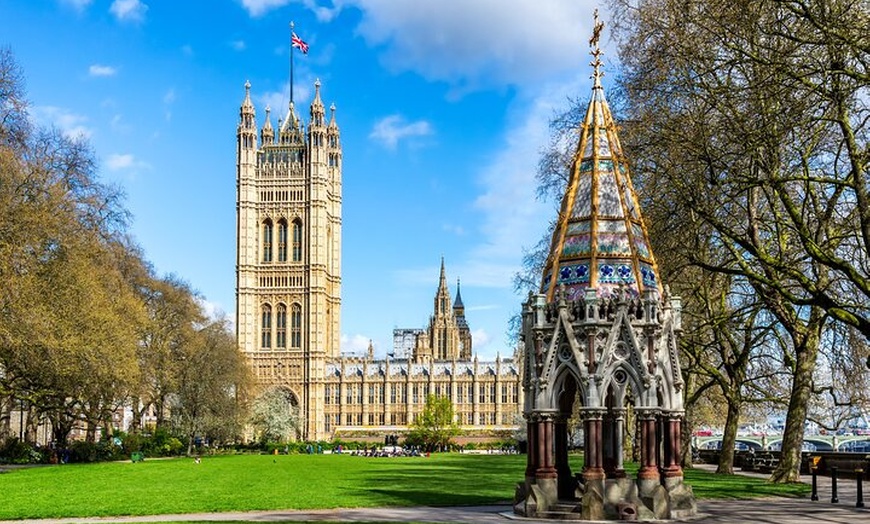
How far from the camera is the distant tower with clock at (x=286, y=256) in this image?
141 m

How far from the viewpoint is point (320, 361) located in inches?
5581

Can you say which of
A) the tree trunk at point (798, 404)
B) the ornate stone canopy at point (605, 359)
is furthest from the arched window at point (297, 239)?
the ornate stone canopy at point (605, 359)

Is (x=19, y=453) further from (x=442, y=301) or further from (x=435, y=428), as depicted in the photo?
(x=442, y=301)

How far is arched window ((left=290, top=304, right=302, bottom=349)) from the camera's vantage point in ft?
468

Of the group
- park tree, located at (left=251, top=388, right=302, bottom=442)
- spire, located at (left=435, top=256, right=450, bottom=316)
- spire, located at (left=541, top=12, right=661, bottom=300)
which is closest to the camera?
spire, located at (left=541, top=12, right=661, bottom=300)

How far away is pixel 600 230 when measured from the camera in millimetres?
20516

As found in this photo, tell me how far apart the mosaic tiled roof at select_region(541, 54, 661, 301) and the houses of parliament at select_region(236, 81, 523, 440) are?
119 m

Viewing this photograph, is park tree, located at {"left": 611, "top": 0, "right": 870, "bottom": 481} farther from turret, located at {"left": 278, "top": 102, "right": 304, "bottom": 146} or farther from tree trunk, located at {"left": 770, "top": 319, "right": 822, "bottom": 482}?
turret, located at {"left": 278, "top": 102, "right": 304, "bottom": 146}

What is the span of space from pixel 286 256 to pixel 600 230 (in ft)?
413

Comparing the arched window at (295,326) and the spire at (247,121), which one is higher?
the spire at (247,121)

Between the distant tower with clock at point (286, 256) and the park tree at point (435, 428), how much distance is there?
60.2 ft

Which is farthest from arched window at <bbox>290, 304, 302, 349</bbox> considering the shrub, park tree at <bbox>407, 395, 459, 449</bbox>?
the shrub

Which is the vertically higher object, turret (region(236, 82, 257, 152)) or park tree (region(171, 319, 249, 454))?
turret (region(236, 82, 257, 152))

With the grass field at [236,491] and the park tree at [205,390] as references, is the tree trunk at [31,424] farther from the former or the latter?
the grass field at [236,491]
